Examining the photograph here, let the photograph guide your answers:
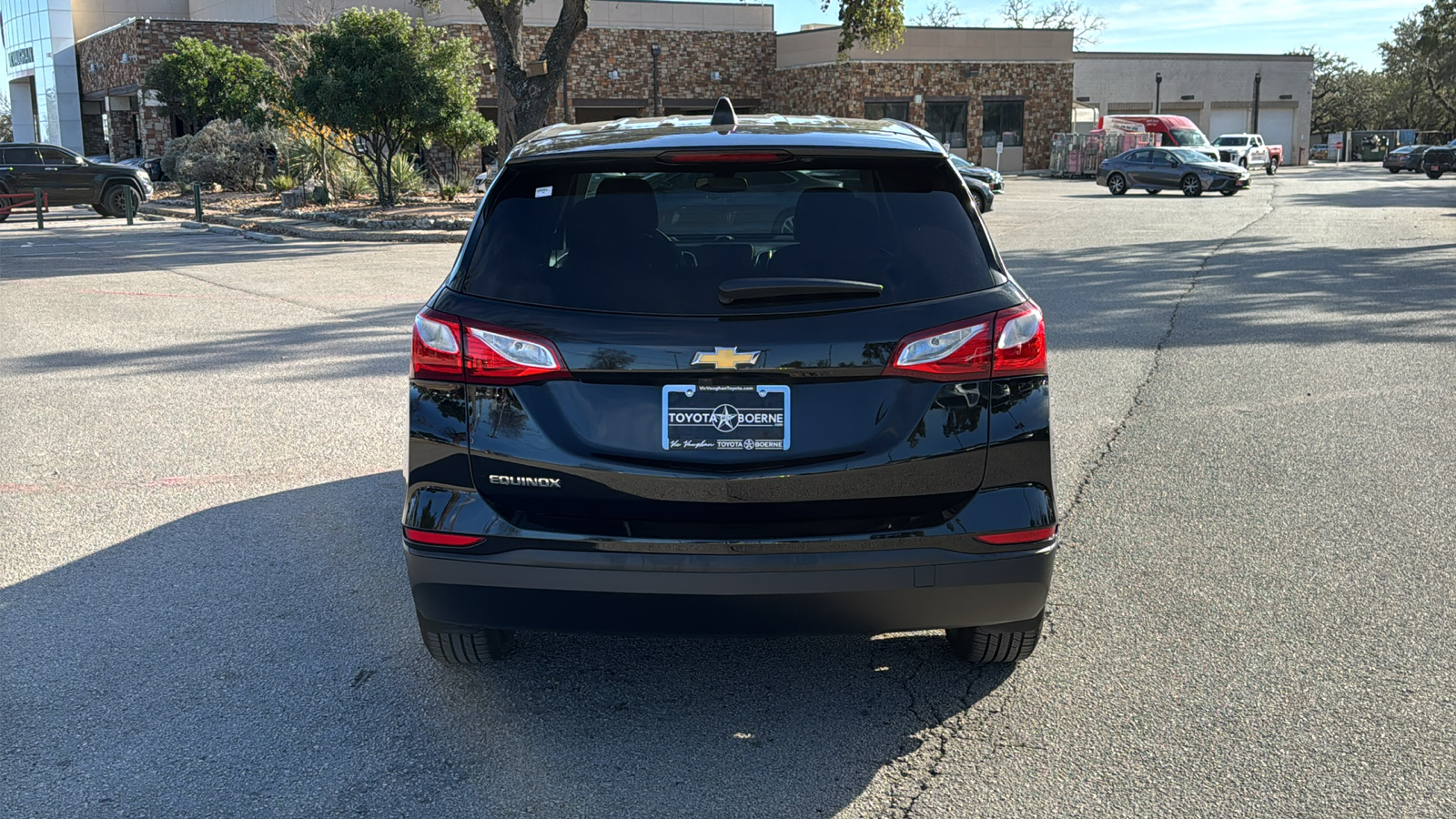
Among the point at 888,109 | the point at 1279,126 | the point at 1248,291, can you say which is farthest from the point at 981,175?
the point at 1279,126

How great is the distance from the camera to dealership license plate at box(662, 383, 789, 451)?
3.18m

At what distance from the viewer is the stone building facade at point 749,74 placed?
49688mm

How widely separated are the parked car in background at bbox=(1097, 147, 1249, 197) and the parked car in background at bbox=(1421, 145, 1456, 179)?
15086 millimetres

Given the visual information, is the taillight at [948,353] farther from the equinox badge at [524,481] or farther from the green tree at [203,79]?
the green tree at [203,79]

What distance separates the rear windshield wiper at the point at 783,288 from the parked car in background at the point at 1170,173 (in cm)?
3613

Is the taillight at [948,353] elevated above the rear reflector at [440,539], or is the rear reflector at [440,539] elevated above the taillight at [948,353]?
the taillight at [948,353]

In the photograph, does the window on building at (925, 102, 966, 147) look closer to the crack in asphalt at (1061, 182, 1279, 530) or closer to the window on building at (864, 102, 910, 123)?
the window on building at (864, 102, 910, 123)

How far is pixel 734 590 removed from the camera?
3188 mm

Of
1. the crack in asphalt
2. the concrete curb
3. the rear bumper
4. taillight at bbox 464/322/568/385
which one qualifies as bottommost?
the crack in asphalt

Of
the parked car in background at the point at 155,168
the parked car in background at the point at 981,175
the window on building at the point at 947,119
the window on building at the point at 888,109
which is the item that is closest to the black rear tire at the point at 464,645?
the parked car in background at the point at 981,175

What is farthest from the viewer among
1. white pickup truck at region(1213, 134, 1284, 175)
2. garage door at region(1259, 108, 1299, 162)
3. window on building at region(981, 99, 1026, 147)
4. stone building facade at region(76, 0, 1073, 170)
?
garage door at region(1259, 108, 1299, 162)

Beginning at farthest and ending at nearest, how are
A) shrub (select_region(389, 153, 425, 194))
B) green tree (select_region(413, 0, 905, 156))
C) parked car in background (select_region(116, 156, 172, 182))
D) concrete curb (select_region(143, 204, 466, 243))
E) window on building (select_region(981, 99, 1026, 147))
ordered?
window on building (select_region(981, 99, 1026, 147)) < parked car in background (select_region(116, 156, 172, 182)) < shrub (select_region(389, 153, 425, 194)) < green tree (select_region(413, 0, 905, 156)) < concrete curb (select_region(143, 204, 466, 243))

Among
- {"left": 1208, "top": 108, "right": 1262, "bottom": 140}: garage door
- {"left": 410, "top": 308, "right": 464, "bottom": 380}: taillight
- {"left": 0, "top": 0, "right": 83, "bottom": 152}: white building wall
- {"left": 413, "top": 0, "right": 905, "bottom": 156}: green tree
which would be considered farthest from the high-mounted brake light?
{"left": 1208, "top": 108, "right": 1262, "bottom": 140}: garage door

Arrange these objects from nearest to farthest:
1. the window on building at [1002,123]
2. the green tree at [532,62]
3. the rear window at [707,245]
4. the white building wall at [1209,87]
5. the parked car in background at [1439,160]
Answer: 1. the rear window at [707,245]
2. the green tree at [532,62]
3. the parked car in background at [1439,160]
4. the window on building at [1002,123]
5. the white building wall at [1209,87]
